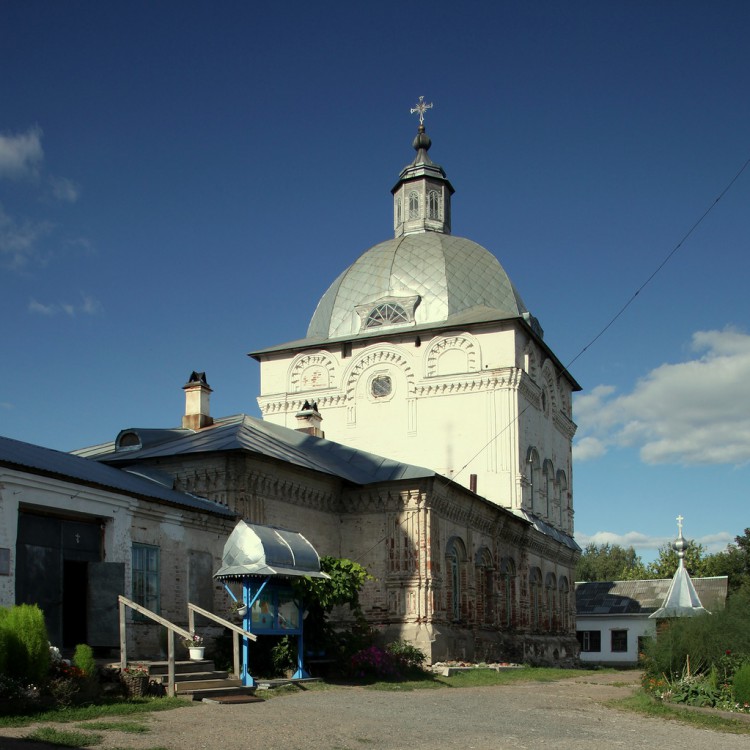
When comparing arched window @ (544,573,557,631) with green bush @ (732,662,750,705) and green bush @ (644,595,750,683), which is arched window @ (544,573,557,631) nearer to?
green bush @ (644,595,750,683)

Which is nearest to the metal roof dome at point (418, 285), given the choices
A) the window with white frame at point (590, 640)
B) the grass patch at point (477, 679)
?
the grass patch at point (477, 679)

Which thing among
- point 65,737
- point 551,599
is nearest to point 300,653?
point 65,737

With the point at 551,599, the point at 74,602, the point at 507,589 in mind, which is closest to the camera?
the point at 74,602

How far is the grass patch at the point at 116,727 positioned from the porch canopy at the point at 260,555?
524 centimetres

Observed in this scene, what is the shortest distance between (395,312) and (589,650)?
62.7 ft

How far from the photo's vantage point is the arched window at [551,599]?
34562 mm

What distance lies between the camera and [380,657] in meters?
18.9

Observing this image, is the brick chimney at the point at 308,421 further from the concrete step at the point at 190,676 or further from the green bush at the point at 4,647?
the green bush at the point at 4,647

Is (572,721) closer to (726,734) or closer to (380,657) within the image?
(726,734)

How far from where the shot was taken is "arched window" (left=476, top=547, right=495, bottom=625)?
27.2 metres

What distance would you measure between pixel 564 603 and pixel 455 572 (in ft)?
43.3

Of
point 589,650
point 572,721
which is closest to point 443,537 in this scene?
point 572,721

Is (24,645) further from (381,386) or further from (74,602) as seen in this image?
(381,386)

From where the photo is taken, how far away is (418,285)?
35562 millimetres
